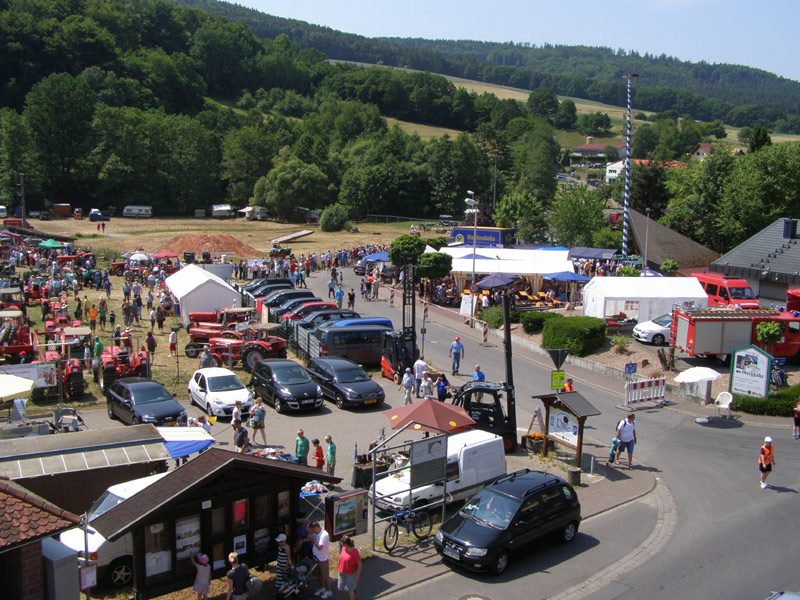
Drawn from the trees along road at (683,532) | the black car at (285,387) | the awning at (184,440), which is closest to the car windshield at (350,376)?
the black car at (285,387)

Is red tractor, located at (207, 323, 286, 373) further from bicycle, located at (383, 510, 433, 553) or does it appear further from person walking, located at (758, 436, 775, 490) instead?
person walking, located at (758, 436, 775, 490)

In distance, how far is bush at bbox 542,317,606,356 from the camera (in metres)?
25.9

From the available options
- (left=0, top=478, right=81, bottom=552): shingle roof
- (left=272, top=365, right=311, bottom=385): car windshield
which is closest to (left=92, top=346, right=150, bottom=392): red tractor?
(left=272, top=365, right=311, bottom=385): car windshield

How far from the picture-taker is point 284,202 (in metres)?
85.5

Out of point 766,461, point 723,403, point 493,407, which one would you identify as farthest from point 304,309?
point 766,461

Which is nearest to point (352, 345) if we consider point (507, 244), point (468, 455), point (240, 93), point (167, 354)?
point (167, 354)

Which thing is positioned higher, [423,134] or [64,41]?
[64,41]

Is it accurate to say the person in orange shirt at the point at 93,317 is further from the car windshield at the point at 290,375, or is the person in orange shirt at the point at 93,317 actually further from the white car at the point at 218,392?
the car windshield at the point at 290,375

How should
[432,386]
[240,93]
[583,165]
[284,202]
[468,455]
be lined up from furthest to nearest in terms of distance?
[583,165] → [240,93] → [284,202] → [432,386] → [468,455]

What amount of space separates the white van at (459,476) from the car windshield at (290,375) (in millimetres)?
6909

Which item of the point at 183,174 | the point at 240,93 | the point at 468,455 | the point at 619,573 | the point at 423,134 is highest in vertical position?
the point at 240,93

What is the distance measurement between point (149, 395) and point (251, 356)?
6094mm

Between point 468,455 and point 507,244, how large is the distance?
3737 cm

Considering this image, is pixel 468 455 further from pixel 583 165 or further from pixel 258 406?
pixel 583 165
